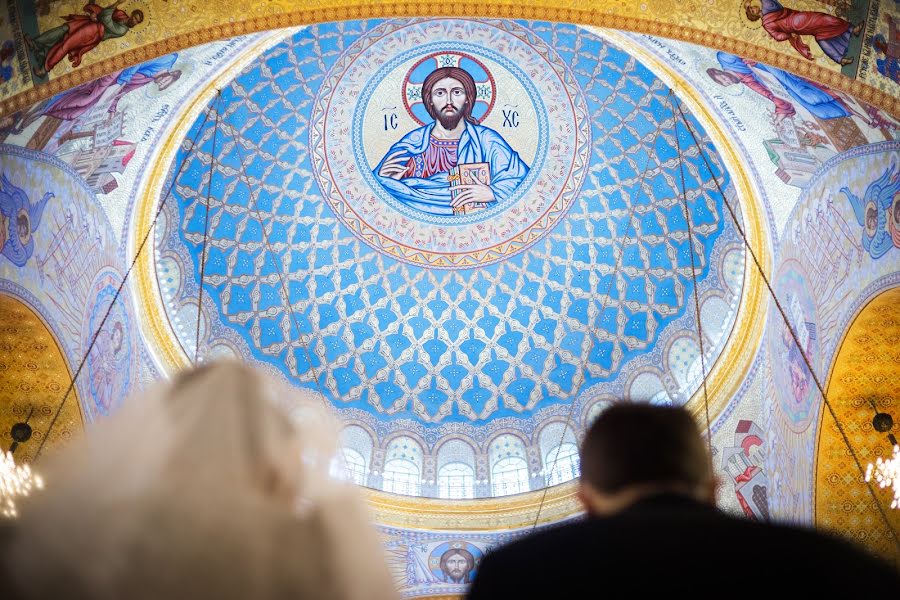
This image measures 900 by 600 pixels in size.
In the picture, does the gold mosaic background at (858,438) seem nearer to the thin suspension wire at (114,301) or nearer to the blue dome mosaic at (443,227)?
the blue dome mosaic at (443,227)

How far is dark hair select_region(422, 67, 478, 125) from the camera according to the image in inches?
576

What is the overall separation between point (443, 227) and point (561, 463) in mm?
5010

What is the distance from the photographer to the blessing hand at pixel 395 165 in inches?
611

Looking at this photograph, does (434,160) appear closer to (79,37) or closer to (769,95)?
(769,95)

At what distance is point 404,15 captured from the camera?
7273mm

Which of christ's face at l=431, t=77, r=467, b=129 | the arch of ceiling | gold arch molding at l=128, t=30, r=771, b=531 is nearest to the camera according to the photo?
the arch of ceiling

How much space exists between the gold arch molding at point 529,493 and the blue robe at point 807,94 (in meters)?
2.16

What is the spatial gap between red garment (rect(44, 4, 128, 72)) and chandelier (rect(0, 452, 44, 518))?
13.3 ft

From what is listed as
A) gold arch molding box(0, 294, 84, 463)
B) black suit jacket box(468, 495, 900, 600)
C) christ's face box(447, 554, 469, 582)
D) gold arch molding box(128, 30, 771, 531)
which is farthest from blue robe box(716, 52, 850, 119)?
christ's face box(447, 554, 469, 582)

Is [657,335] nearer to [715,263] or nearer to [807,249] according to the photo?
[715,263]

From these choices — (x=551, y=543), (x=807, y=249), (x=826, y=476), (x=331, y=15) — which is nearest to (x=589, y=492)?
(x=551, y=543)

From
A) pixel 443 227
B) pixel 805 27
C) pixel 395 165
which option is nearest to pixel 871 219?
pixel 805 27

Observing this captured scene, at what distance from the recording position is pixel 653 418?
6.09 feet

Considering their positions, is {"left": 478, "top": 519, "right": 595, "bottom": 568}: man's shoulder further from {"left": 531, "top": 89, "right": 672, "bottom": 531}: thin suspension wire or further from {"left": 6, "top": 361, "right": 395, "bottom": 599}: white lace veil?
{"left": 531, "top": 89, "right": 672, "bottom": 531}: thin suspension wire
